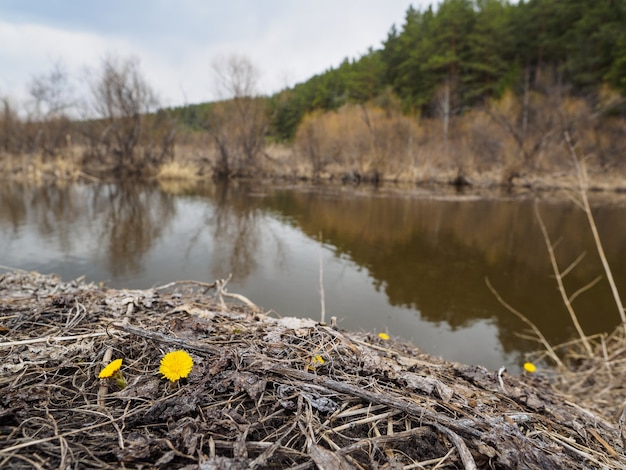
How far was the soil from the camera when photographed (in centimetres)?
96

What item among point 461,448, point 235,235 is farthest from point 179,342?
point 235,235

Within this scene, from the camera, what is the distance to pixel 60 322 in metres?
1.75

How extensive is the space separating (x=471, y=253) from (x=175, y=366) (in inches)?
279

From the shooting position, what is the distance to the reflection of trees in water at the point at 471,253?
15.1ft

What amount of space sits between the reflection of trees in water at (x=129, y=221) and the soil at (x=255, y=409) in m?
4.27

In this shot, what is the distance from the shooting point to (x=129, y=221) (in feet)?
29.3

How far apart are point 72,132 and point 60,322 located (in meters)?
28.0

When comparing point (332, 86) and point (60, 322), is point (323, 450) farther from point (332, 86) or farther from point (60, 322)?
point (332, 86)

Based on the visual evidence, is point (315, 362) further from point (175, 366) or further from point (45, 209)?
point (45, 209)

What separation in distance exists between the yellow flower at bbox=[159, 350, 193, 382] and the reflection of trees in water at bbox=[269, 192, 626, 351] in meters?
3.74

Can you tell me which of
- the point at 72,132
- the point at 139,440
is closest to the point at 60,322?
the point at 139,440

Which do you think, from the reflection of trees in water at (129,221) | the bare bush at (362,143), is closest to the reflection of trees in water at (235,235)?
the reflection of trees in water at (129,221)

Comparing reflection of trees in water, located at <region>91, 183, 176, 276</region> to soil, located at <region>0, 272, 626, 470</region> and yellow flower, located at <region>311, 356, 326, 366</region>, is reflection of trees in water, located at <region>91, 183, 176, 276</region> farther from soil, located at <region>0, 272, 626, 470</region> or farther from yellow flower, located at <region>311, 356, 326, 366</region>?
yellow flower, located at <region>311, 356, 326, 366</region>

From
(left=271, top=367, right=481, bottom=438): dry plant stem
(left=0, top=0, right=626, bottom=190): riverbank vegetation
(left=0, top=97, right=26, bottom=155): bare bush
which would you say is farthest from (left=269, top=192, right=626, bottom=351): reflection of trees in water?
(left=0, top=97, right=26, bottom=155): bare bush
